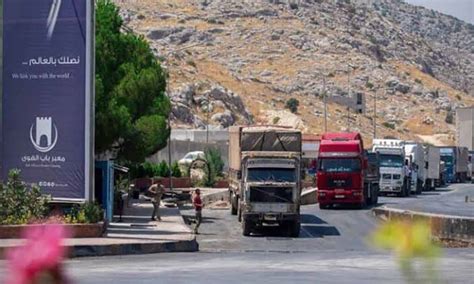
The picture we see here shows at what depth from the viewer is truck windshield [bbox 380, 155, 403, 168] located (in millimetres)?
61344

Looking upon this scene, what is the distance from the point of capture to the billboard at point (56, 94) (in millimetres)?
28391

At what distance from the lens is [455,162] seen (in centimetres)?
9338

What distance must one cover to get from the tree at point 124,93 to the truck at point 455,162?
49.2 m

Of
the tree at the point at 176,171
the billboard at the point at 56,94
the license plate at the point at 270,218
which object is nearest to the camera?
the billboard at the point at 56,94

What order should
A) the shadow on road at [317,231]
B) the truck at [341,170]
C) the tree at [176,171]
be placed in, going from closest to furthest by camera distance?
the shadow on road at [317,231]
the truck at [341,170]
the tree at [176,171]

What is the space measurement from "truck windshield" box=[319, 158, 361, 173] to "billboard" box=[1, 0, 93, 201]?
21.6m

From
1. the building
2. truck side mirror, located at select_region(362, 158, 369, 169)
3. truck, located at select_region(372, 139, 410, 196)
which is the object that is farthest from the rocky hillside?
truck side mirror, located at select_region(362, 158, 369, 169)

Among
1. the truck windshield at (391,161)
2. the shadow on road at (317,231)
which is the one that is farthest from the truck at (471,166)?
the shadow on road at (317,231)

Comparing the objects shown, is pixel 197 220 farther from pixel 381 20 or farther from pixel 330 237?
pixel 381 20

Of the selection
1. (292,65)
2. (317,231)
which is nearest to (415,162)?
(317,231)

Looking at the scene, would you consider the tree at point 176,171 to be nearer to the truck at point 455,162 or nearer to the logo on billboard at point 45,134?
the truck at point 455,162

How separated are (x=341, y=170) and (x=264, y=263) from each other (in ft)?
83.5

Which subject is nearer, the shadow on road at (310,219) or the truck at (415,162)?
the shadow on road at (310,219)

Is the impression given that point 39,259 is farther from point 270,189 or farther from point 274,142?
point 274,142
